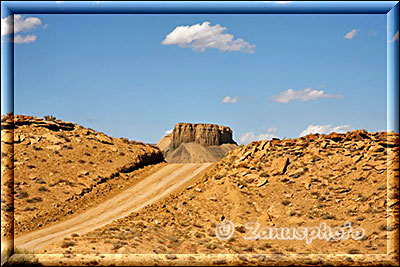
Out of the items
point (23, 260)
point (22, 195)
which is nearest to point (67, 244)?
point (23, 260)

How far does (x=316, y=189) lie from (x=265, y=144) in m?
7.23

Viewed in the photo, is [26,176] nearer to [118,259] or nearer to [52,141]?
[52,141]

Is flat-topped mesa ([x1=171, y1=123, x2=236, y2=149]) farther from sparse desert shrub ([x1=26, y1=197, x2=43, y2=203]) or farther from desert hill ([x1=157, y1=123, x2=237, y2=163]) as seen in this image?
sparse desert shrub ([x1=26, y1=197, x2=43, y2=203])

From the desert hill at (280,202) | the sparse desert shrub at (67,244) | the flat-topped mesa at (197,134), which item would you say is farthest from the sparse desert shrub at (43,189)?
the flat-topped mesa at (197,134)

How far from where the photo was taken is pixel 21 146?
3759 centimetres

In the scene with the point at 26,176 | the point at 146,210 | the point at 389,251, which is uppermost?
the point at 26,176

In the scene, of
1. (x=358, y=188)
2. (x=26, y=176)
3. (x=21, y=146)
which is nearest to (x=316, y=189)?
(x=358, y=188)

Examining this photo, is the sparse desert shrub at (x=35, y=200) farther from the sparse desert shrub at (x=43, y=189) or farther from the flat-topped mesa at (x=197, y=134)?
the flat-topped mesa at (x=197, y=134)

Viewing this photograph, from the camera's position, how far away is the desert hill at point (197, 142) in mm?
180000

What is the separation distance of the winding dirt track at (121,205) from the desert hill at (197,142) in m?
137

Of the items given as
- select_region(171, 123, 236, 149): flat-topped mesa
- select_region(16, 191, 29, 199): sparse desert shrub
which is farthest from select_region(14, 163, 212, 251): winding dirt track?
select_region(171, 123, 236, 149): flat-topped mesa

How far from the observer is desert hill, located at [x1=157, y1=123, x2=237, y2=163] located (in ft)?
591

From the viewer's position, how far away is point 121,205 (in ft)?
106

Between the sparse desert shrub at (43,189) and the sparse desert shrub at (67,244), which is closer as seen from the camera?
the sparse desert shrub at (67,244)
